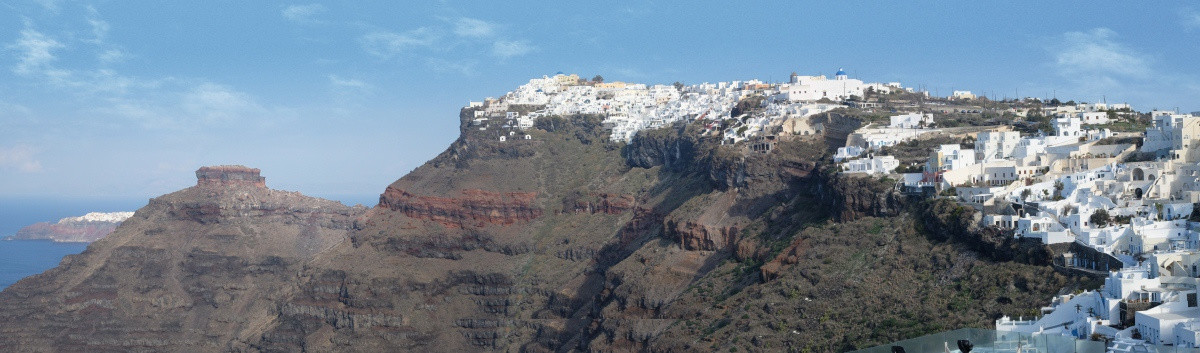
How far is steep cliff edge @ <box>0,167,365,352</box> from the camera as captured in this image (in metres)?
128

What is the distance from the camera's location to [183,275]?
141 m

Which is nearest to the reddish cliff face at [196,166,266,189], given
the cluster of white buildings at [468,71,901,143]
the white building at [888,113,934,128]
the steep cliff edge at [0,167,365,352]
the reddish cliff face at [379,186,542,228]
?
the steep cliff edge at [0,167,365,352]

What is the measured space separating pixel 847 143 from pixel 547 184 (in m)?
43.5

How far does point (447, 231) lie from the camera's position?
12344 centimetres

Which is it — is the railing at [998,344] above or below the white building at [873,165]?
below

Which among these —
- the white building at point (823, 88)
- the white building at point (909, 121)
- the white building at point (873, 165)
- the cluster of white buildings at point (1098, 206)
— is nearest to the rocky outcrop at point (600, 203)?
the white building at point (823, 88)

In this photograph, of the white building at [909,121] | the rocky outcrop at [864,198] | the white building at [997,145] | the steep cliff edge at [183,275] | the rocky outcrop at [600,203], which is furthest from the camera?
the steep cliff edge at [183,275]

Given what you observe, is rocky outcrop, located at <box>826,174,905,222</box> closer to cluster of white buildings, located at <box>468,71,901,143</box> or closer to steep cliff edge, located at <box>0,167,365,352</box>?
cluster of white buildings, located at <box>468,71,901,143</box>

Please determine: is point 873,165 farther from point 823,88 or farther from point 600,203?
point 600,203

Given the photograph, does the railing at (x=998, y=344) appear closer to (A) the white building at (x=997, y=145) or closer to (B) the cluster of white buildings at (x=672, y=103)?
(A) the white building at (x=997, y=145)

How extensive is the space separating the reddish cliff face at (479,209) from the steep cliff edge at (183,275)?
1278 cm

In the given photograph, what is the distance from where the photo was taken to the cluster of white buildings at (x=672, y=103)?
10700cm

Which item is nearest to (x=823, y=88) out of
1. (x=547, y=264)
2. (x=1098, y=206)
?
(x=547, y=264)

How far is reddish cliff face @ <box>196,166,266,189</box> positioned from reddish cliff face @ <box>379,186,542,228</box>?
4248cm
